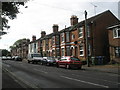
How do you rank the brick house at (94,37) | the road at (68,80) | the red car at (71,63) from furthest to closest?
the brick house at (94,37)
the red car at (71,63)
the road at (68,80)

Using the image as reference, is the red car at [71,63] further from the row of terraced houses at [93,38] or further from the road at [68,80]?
the row of terraced houses at [93,38]

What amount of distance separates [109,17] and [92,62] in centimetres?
1048

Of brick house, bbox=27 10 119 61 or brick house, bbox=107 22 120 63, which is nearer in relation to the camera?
brick house, bbox=107 22 120 63

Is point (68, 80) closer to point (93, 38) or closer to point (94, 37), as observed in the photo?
point (93, 38)

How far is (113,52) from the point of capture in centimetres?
2745

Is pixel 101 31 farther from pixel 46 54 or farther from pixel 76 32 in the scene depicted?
pixel 46 54

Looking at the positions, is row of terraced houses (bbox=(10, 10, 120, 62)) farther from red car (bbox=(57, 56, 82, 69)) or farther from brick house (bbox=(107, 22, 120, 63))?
red car (bbox=(57, 56, 82, 69))

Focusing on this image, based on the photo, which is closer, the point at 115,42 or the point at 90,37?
the point at 115,42

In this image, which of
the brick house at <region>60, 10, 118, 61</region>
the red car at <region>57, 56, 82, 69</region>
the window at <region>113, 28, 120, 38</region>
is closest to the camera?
the red car at <region>57, 56, 82, 69</region>

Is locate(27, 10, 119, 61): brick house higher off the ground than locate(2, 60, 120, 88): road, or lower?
higher

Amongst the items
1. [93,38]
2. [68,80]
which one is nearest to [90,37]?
[93,38]

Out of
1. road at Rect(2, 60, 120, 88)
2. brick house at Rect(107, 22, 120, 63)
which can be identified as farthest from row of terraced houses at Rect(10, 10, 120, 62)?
road at Rect(2, 60, 120, 88)

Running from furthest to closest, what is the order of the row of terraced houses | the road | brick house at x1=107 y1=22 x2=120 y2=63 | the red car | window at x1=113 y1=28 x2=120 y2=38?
the row of terraced houses → window at x1=113 y1=28 x2=120 y2=38 → brick house at x1=107 y1=22 x2=120 y2=63 → the red car → the road

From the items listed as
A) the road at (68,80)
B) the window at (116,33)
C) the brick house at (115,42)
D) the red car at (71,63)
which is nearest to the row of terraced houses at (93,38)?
the brick house at (115,42)
